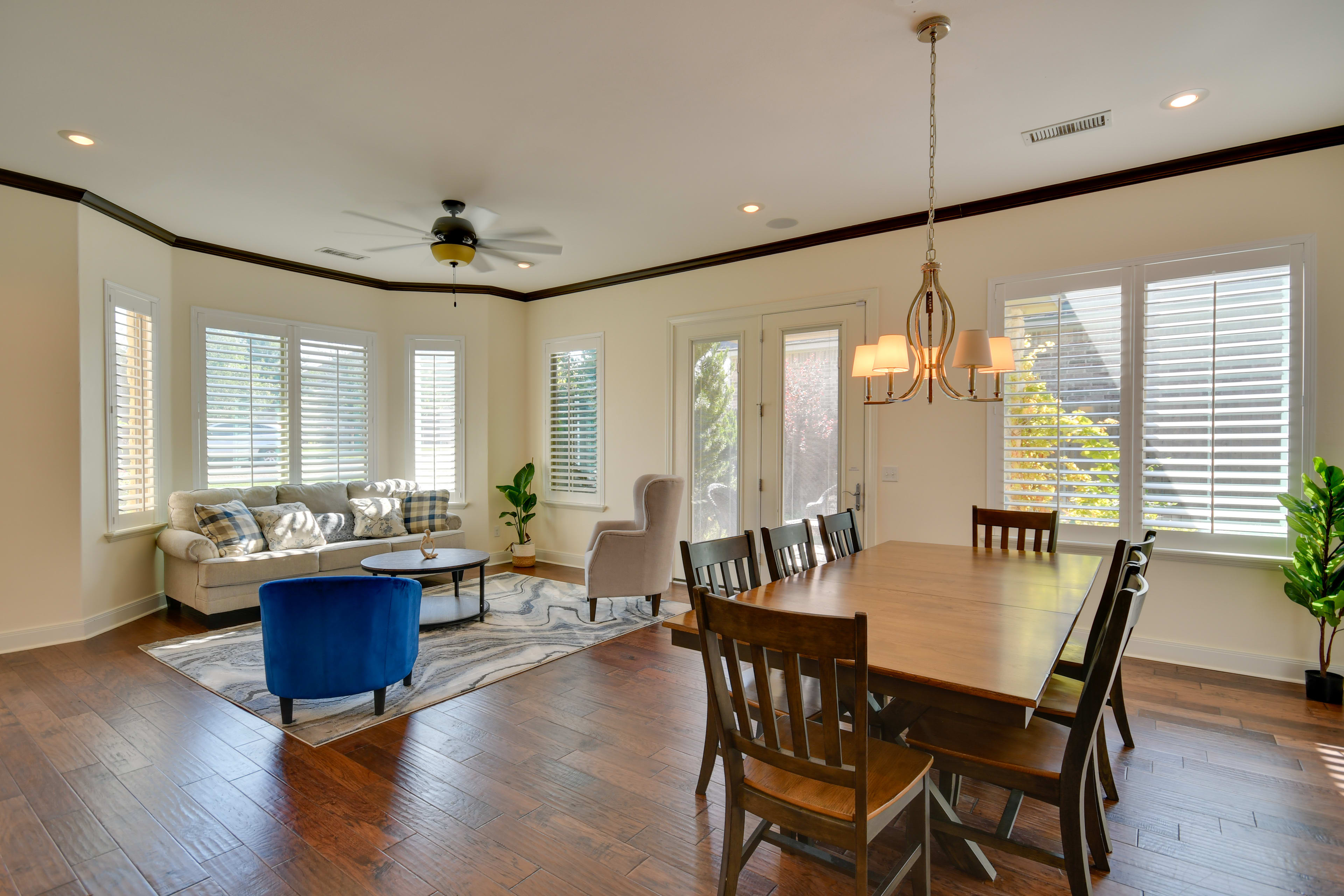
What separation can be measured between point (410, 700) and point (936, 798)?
2599 mm

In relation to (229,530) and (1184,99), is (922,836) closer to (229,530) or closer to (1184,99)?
(1184,99)

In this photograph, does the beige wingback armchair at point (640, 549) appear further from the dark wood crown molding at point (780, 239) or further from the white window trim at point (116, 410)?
the white window trim at point (116, 410)

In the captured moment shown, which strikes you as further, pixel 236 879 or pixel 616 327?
pixel 616 327

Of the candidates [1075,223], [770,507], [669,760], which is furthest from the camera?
[770,507]

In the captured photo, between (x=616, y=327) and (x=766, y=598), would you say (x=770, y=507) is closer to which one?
(x=616, y=327)

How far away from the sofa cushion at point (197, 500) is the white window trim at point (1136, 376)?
5.84 meters

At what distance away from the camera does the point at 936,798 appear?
6.51 feet

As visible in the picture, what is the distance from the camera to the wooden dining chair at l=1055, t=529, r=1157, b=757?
88.1 inches

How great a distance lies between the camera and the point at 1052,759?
1.83 metres

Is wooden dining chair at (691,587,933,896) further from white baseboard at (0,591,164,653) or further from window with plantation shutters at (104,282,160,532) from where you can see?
window with plantation shutters at (104,282,160,532)

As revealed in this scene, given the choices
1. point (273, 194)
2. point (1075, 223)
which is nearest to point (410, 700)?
point (273, 194)

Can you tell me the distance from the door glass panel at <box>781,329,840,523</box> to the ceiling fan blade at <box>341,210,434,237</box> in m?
2.97

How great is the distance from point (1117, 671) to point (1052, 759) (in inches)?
25.6

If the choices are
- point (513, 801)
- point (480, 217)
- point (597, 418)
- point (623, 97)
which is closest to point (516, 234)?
point (480, 217)
